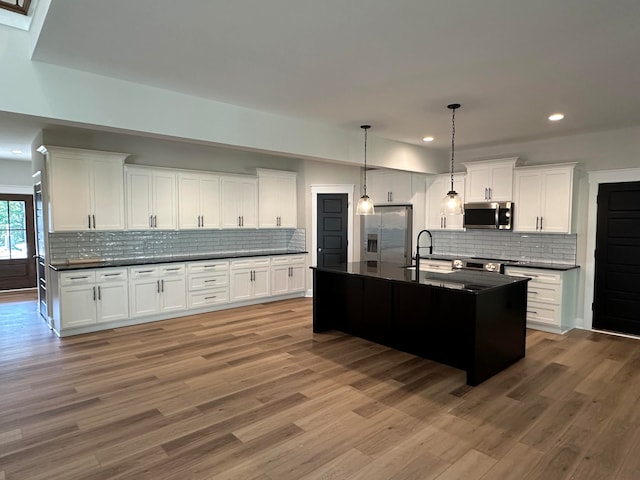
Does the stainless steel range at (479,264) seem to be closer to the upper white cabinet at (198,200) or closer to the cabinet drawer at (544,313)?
the cabinet drawer at (544,313)

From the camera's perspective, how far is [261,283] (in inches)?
274

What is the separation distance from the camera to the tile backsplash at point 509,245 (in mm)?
5824

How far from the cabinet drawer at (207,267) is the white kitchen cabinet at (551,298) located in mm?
4452

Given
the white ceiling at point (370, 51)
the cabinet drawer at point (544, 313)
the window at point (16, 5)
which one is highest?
the window at point (16, 5)

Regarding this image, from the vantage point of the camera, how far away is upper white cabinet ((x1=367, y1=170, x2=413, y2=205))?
7.21 m

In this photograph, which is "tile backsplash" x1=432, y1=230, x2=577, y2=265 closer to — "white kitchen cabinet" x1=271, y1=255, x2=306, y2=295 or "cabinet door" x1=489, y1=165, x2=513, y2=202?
"cabinet door" x1=489, y1=165, x2=513, y2=202

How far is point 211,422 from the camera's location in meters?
2.97

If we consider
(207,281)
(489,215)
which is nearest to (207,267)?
(207,281)

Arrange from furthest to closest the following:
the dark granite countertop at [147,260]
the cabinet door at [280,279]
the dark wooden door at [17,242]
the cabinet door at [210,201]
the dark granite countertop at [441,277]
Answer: the dark wooden door at [17,242]
the cabinet door at [280,279]
the cabinet door at [210,201]
the dark granite countertop at [147,260]
the dark granite countertop at [441,277]

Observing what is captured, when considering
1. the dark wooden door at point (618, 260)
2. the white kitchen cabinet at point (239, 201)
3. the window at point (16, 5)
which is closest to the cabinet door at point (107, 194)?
the white kitchen cabinet at point (239, 201)

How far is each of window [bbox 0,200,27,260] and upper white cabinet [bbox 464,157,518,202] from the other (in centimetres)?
905

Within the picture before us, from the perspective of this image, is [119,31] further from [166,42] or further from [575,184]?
[575,184]

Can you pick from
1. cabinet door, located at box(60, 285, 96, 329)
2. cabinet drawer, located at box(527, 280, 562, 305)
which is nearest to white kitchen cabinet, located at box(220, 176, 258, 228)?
cabinet door, located at box(60, 285, 96, 329)

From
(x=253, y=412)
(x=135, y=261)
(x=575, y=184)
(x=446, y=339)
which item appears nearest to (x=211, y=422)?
(x=253, y=412)
